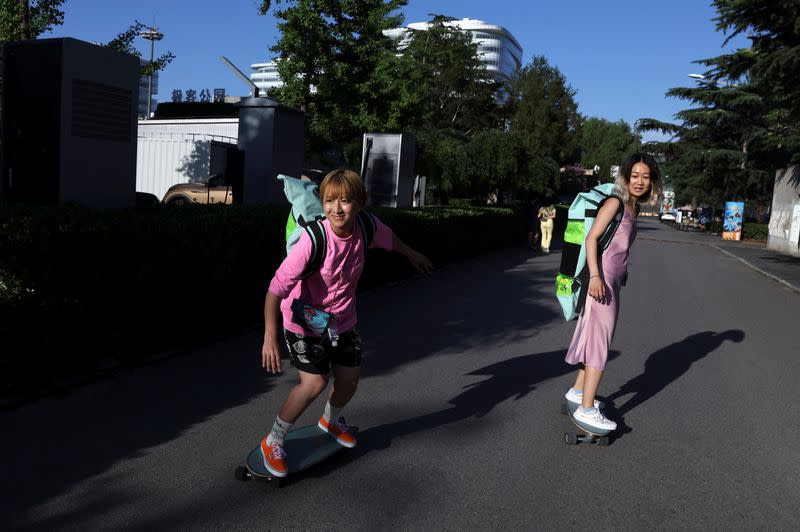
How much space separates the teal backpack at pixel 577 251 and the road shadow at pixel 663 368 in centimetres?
95

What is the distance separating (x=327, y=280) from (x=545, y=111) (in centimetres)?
5395

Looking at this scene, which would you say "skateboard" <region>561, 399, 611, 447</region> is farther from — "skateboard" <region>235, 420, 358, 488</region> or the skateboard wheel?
the skateboard wheel

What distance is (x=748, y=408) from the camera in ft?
18.0

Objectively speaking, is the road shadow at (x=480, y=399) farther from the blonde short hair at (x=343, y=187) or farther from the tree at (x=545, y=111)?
the tree at (x=545, y=111)

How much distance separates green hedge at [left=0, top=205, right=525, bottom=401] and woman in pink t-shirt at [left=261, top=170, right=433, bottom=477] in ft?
7.30

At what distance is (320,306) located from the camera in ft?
11.7

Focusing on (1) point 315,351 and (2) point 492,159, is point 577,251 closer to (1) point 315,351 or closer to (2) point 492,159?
(1) point 315,351

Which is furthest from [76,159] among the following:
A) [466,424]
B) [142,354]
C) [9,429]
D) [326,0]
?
[326,0]

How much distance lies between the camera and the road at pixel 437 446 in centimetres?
335

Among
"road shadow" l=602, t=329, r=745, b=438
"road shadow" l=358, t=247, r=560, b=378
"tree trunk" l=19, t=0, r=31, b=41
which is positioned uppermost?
"tree trunk" l=19, t=0, r=31, b=41

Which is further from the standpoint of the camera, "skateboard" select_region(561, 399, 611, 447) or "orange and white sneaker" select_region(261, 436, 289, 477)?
"skateboard" select_region(561, 399, 611, 447)

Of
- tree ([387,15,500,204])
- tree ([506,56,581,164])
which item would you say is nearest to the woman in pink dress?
tree ([387,15,500,204])

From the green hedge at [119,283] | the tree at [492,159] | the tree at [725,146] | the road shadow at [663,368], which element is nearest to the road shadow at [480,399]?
the road shadow at [663,368]

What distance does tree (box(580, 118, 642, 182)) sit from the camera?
328ft
